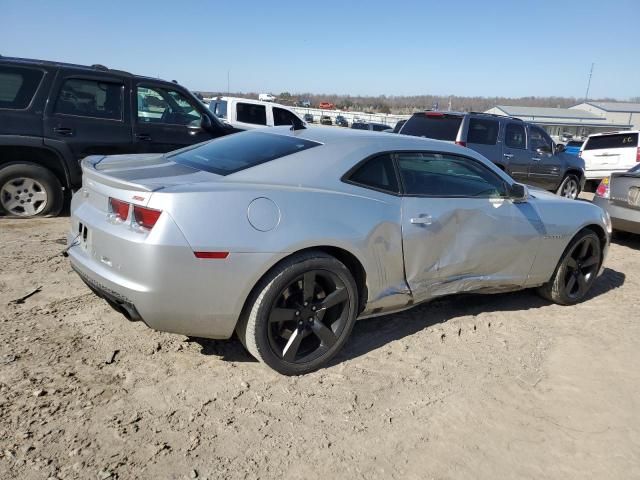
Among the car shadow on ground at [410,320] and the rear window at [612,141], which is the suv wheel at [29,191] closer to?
the car shadow on ground at [410,320]

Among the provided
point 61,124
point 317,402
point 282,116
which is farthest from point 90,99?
point 282,116

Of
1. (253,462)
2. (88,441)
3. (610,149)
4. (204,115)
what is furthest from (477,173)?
(610,149)

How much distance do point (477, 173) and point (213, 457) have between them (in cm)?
289

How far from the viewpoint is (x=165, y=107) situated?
23.5ft

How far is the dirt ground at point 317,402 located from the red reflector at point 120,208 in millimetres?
923

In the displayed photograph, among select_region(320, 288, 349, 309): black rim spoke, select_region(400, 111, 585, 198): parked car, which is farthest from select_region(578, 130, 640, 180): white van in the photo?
select_region(320, 288, 349, 309): black rim spoke

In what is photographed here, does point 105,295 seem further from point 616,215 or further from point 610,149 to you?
point 610,149

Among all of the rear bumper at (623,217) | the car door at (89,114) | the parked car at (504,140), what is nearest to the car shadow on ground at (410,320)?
the rear bumper at (623,217)

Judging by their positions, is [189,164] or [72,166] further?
[72,166]

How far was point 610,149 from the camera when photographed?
1331cm

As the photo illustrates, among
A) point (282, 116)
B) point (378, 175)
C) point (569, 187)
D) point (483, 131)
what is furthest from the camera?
point (282, 116)

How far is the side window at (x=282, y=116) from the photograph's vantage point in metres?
13.2

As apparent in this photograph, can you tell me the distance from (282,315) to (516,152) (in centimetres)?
783

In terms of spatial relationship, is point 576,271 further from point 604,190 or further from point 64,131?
point 64,131
